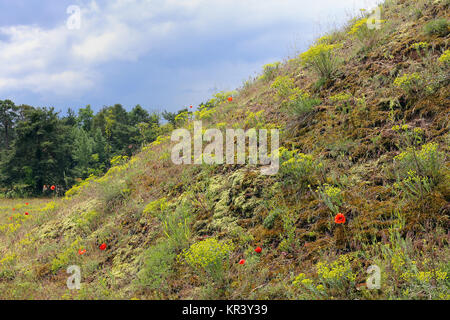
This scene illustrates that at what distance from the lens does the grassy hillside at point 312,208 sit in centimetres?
291

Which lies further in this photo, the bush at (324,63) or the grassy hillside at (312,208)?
the bush at (324,63)

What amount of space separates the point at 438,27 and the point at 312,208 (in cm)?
438

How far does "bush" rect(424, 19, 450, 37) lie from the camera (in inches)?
204

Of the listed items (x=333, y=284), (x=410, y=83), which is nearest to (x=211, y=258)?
(x=333, y=284)

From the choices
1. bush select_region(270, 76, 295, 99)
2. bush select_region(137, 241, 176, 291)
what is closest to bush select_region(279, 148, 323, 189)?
bush select_region(137, 241, 176, 291)

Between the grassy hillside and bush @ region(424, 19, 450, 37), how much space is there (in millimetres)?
22

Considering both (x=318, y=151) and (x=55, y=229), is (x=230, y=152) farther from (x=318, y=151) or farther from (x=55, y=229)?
(x=55, y=229)

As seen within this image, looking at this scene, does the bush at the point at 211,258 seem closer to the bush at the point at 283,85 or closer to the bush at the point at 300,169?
the bush at the point at 300,169

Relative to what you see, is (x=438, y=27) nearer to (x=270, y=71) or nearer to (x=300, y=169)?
(x=300, y=169)

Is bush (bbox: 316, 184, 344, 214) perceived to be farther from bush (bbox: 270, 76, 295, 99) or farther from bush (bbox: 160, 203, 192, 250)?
bush (bbox: 270, 76, 295, 99)

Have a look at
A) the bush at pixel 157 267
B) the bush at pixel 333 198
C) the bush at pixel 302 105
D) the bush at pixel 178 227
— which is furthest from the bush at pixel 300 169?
the bush at pixel 157 267

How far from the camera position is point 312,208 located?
12.6ft

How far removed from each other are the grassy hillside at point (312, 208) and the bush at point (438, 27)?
0.07ft
